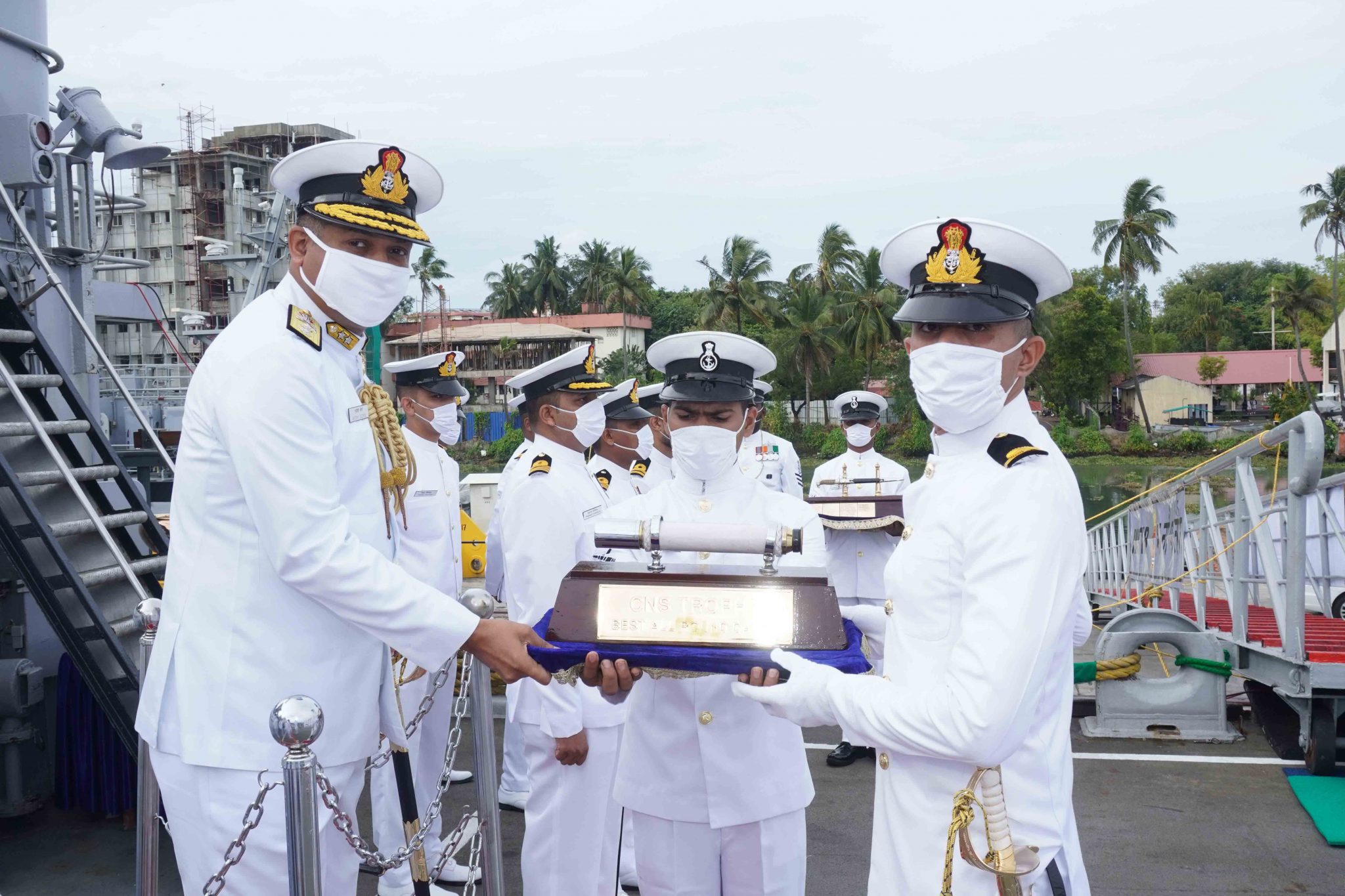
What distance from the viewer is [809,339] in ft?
159

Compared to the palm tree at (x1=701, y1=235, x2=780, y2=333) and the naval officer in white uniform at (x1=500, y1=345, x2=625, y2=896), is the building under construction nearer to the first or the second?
the palm tree at (x1=701, y1=235, x2=780, y2=333)

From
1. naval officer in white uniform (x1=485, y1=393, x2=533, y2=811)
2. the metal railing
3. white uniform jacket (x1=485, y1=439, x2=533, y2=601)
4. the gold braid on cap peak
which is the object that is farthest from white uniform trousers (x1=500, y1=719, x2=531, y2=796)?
the metal railing

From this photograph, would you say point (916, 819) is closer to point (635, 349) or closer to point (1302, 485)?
point (1302, 485)

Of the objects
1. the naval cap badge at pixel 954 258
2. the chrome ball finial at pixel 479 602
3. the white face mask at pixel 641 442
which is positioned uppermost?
the naval cap badge at pixel 954 258

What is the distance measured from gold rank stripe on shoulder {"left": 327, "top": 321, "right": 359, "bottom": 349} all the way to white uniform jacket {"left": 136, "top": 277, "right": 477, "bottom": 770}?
102 millimetres

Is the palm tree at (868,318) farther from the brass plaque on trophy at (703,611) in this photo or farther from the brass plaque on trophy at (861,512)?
the brass plaque on trophy at (703,611)

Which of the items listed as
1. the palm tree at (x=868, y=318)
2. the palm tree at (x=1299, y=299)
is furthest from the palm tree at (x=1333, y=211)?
the palm tree at (x=868, y=318)

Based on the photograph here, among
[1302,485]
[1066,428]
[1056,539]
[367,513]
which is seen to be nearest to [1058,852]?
[1056,539]

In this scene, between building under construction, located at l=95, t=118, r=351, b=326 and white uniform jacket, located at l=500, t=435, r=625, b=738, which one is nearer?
white uniform jacket, located at l=500, t=435, r=625, b=738

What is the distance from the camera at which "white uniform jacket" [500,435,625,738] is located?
4047 mm

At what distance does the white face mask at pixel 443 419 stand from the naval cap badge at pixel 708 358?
308 cm

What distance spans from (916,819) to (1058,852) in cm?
30

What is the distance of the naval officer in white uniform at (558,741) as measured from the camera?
13.4 ft

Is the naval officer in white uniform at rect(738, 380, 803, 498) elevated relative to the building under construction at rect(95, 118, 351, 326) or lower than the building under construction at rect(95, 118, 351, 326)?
lower
